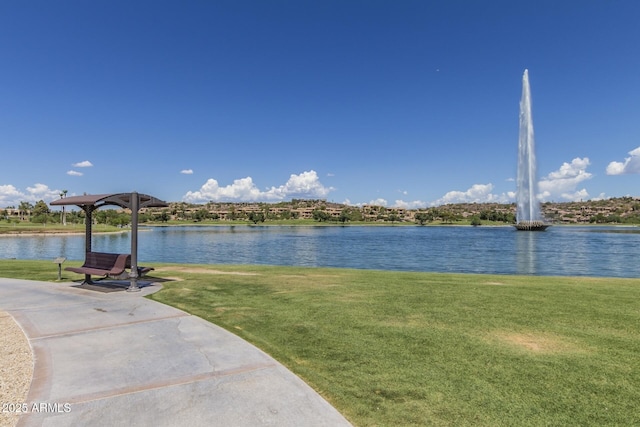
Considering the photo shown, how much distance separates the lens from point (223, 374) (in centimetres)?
512

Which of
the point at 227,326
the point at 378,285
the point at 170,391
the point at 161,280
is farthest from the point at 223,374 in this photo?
the point at 161,280

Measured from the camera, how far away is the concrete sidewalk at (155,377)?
4.04 meters

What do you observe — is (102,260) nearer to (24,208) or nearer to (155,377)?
(155,377)

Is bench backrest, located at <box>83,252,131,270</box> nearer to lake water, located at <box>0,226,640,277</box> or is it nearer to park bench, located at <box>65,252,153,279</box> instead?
park bench, located at <box>65,252,153,279</box>

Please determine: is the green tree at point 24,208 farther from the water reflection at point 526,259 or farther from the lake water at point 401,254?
the water reflection at point 526,259

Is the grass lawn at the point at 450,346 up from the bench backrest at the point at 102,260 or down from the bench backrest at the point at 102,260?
down

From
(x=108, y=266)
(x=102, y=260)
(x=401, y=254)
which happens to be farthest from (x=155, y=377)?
(x=401, y=254)

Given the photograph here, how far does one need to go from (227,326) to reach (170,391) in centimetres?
288

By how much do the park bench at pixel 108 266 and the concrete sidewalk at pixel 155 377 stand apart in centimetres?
324

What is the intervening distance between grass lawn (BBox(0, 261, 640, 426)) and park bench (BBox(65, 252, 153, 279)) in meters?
1.46

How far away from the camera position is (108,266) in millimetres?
12086

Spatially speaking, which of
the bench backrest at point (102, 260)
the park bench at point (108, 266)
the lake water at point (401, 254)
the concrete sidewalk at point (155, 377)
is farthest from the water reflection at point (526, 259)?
the concrete sidewalk at point (155, 377)

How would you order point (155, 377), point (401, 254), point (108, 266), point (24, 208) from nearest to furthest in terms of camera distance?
point (155, 377)
point (108, 266)
point (401, 254)
point (24, 208)

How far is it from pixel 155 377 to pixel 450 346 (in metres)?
4.49
